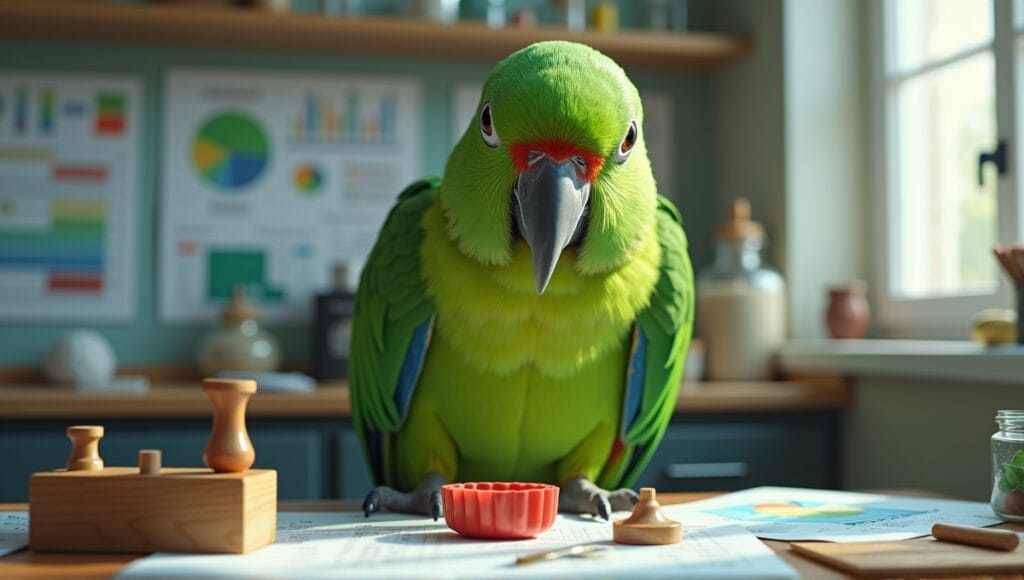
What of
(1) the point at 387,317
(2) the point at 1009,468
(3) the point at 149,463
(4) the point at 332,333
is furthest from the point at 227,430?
(4) the point at 332,333

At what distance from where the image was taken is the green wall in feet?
9.25

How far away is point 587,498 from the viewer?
3.94 ft

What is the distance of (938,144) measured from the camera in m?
2.51

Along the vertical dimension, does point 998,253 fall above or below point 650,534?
above

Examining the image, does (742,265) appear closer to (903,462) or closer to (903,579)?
(903,462)

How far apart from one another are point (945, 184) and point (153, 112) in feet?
6.98

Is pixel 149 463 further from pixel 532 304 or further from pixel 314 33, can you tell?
pixel 314 33

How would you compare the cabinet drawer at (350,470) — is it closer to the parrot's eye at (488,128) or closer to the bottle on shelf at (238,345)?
the bottle on shelf at (238,345)

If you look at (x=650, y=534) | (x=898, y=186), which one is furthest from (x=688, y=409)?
(x=650, y=534)

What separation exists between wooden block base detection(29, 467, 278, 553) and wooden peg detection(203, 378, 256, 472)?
1cm

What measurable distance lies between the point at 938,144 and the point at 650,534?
6.22 feet

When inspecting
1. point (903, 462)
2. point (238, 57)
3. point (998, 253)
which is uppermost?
point (238, 57)

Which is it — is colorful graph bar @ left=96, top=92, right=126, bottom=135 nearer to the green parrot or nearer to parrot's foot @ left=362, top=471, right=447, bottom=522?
the green parrot

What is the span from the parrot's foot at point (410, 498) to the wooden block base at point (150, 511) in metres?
0.23
